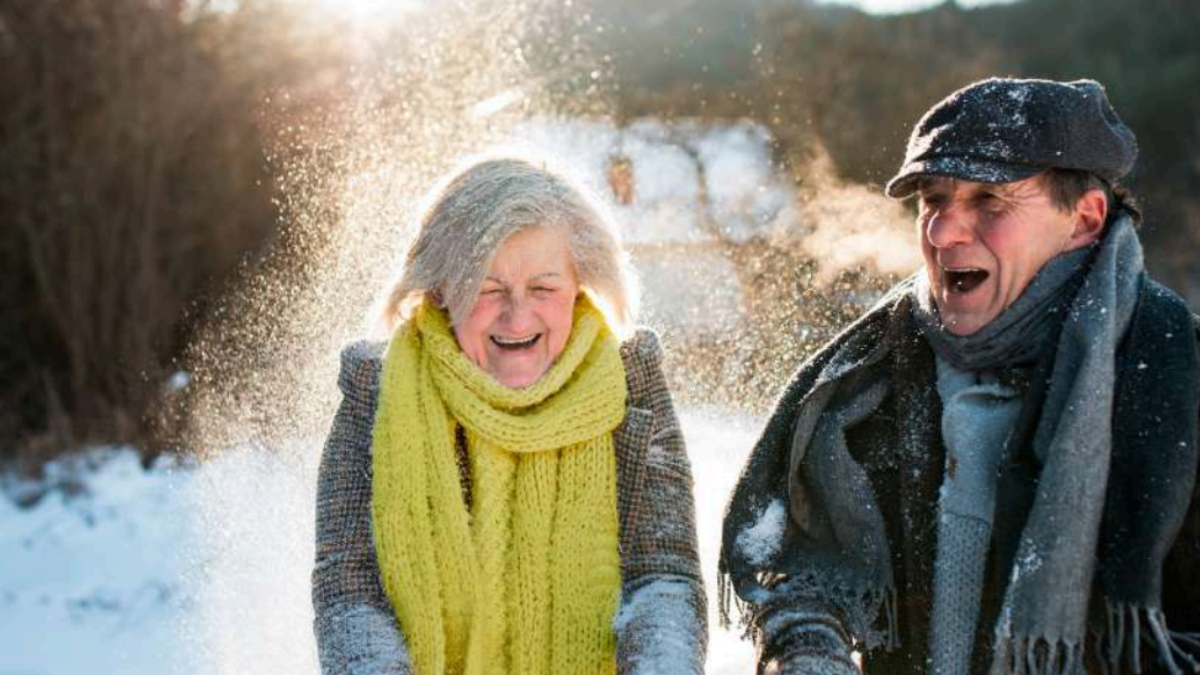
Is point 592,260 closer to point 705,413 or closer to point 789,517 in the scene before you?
point 789,517

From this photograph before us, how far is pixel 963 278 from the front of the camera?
7.75ft

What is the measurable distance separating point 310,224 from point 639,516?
10.9 ft

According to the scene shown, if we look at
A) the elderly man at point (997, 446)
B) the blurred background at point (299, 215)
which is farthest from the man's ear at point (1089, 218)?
the blurred background at point (299, 215)

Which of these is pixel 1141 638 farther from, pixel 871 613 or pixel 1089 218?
pixel 1089 218

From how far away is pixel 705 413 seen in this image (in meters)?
4.49

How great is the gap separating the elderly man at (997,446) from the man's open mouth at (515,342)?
0.53 metres

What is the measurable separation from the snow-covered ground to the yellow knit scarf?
107cm

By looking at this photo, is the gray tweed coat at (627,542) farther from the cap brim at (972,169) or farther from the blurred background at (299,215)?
the blurred background at (299,215)

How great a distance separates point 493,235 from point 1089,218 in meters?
1.15

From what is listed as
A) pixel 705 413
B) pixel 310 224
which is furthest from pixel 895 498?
pixel 310 224

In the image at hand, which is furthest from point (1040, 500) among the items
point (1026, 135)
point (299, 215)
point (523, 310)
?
point (299, 215)

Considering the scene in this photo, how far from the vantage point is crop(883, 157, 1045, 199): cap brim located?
2232 millimetres

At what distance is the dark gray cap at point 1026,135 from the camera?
2232 millimetres

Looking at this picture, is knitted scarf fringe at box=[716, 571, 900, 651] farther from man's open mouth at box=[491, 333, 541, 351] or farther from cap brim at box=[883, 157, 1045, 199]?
cap brim at box=[883, 157, 1045, 199]
